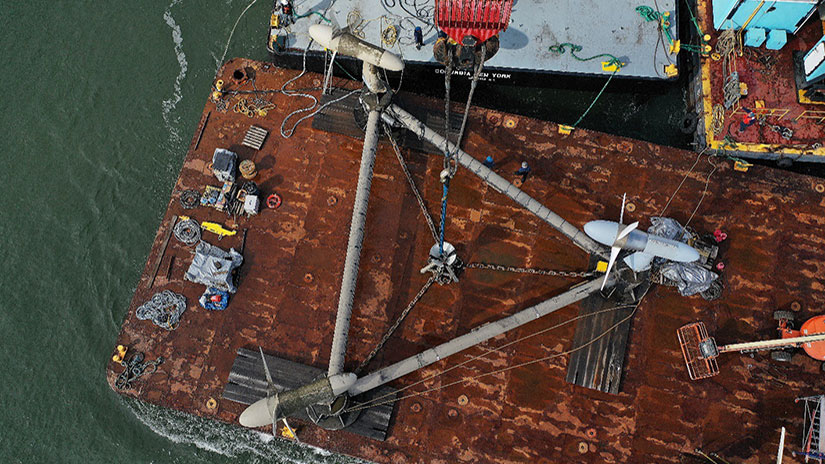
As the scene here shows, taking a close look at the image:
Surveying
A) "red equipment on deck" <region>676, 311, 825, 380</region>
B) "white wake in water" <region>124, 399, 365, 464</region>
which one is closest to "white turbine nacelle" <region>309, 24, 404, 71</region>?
"red equipment on deck" <region>676, 311, 825, 380</region>

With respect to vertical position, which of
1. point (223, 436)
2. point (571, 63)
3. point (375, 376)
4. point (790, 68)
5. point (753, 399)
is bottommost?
point (223, 436)

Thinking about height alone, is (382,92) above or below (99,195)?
above

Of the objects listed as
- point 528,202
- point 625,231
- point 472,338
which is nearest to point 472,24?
point 528,202

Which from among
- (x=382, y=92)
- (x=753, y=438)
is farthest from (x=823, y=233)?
(x=382, y=92)

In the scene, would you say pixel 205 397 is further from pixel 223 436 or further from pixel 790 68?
pixel 790 68

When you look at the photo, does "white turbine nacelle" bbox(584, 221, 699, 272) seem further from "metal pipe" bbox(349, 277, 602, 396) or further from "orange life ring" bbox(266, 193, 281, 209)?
"orange life ring" bbox(266, 193, 281, 209)
